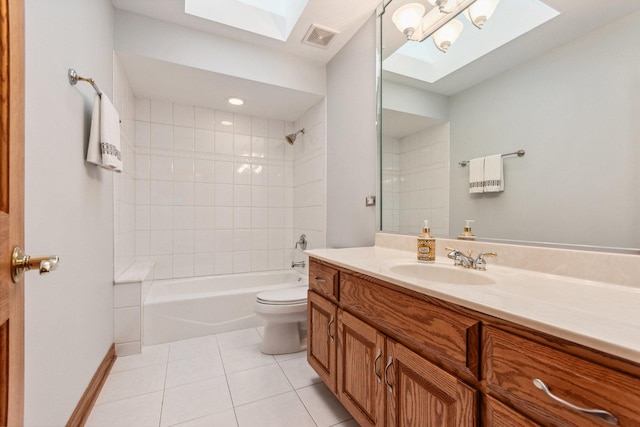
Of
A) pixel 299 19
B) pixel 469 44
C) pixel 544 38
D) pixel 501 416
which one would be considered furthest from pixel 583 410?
pixel 299 19

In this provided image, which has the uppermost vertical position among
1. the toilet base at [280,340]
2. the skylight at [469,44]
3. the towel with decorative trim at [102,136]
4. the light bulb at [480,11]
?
the light bulb at [480,11]

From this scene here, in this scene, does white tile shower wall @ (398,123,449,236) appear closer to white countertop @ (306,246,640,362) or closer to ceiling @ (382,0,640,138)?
ceiling @ (382,0,640,138)

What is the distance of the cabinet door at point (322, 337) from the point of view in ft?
4.35

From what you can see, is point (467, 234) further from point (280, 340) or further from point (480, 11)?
point (280, 340)

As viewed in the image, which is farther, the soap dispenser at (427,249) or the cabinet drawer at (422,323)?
the soap dispenser at (427,249)

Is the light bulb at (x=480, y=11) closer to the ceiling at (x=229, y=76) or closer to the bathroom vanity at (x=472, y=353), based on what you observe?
the ceiling at (x=229, y=76)

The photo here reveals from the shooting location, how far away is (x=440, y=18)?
4.93 feet

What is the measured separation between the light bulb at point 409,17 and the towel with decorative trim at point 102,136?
5.52 feet

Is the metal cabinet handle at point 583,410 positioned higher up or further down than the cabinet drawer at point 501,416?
higher up

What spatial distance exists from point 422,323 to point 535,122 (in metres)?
0.89

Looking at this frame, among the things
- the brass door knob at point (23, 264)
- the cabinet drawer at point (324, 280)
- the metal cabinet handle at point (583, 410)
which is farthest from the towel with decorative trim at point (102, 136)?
the metal cabinet handle at point (583, 410)

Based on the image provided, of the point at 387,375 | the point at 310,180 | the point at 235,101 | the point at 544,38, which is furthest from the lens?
the point at 310,180

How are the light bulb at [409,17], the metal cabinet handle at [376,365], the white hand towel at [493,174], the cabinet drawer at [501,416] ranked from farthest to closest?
the light bulb at [409,17] → the white hand towel at [493,174] → the metal cabinet handle at [376,365] → the cabinet drawer at [501,416]

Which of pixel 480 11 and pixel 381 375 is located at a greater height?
pixel 480 11
